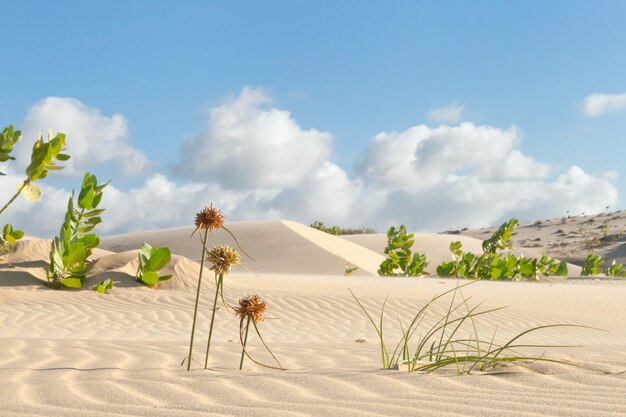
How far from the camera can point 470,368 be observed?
339cm

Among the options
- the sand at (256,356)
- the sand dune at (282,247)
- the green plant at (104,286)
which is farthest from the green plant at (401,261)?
the green plant at (104,286)

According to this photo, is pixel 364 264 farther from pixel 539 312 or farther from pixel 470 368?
pixel 470 368

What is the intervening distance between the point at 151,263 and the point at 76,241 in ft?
3.81

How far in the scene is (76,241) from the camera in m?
10.2

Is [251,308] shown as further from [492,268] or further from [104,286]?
[492,268]

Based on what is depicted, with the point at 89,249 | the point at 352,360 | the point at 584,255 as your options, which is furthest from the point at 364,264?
the point at 352,360

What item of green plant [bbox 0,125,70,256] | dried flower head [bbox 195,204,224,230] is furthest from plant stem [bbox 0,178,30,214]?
dried flower head [bbox 195,204,224,230]

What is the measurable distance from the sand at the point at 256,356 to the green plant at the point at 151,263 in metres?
0.18

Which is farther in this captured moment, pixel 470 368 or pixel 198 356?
pixel 198 356

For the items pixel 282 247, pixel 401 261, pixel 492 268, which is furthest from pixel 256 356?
pixel 282 247

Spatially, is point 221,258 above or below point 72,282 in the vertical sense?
above

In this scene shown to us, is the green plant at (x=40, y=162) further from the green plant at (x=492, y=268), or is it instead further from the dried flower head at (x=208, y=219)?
the green plant at (x=492, y=268)

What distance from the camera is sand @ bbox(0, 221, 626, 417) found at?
265 cm

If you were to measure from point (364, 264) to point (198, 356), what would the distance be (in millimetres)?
18192
